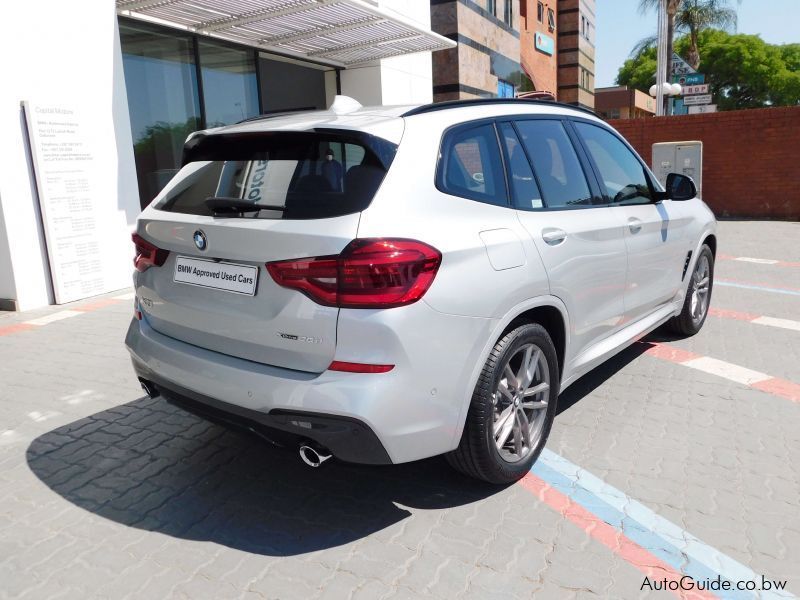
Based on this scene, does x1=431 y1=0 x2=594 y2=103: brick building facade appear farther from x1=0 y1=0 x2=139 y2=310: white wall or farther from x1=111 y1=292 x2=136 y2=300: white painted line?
x1=111 y1=292 x2=136 y2=300: white painted line

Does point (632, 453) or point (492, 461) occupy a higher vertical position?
point (492, 461)

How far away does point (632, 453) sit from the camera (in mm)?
3445

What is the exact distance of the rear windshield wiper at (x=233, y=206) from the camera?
2621 mm

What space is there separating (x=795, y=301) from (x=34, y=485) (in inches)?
276

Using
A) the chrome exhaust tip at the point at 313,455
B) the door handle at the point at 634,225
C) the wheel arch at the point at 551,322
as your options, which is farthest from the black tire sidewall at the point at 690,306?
the chrome exhaust tip at the point at 313,455

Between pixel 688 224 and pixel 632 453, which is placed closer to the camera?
pixel 632 453

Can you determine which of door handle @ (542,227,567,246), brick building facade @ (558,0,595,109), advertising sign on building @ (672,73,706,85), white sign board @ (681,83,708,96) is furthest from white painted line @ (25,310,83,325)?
brick building facade @ (558,0,595,109)

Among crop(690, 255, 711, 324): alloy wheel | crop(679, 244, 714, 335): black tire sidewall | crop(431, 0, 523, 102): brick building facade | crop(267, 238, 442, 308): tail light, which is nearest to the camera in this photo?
crop(267, 238, 442, 308): tail light

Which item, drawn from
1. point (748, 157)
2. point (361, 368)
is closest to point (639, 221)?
point (361, 368)

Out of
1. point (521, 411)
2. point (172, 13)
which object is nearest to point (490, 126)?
point (521, 411)

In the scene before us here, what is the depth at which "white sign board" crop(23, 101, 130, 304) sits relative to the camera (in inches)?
271

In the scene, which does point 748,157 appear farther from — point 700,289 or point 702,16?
point 702,16

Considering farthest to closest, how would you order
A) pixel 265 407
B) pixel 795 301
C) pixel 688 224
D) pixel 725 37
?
pixel 725 37
pixel 795 301
pixel 688 224
pixel 265 407

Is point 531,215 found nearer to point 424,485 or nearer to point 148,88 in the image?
point 424,485
